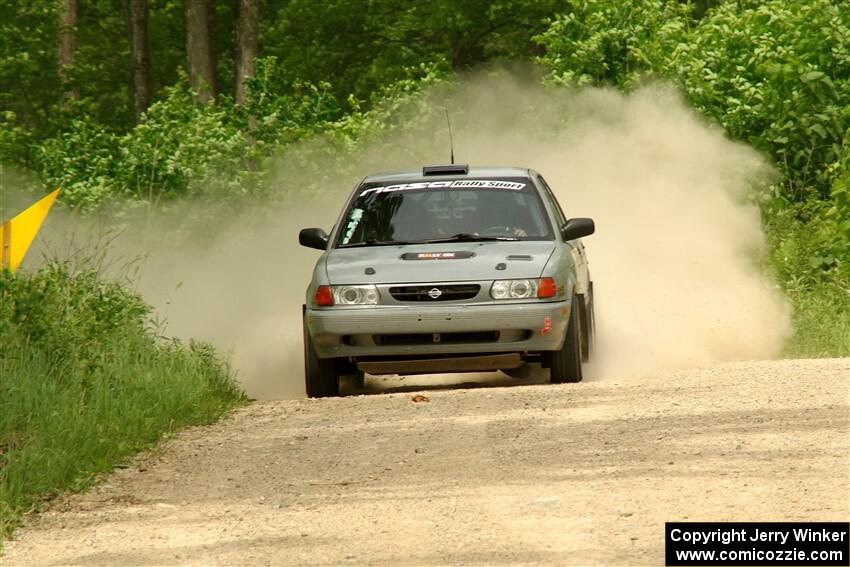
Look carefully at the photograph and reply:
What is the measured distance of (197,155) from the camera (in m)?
24.9

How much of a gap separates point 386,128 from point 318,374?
13.5 metres

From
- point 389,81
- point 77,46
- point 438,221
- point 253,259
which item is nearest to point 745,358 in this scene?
point 438,221

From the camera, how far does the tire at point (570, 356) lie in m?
12.6

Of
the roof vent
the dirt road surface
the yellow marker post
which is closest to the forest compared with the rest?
the yellow marker post

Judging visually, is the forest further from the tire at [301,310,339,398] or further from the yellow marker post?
the tire at [301,310,339,398]

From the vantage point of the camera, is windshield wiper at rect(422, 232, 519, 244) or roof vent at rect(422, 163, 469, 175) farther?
roof vent at rect(422, 163, 469, 175)

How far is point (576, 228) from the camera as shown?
525 inches

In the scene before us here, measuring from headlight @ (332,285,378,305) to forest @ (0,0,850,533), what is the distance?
3.83 ft

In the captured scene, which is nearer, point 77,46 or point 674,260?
point 674,260

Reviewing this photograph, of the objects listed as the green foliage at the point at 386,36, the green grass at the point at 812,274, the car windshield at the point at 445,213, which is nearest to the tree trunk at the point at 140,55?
the green foliage at the point at 386,36

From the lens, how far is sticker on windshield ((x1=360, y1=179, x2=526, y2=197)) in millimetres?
13789

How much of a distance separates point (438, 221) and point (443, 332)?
145cm

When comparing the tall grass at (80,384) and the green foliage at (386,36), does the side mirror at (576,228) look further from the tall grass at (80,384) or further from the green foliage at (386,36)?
the green foliage at (386,36)

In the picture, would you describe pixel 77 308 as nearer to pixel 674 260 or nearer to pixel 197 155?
pixel 674 260
